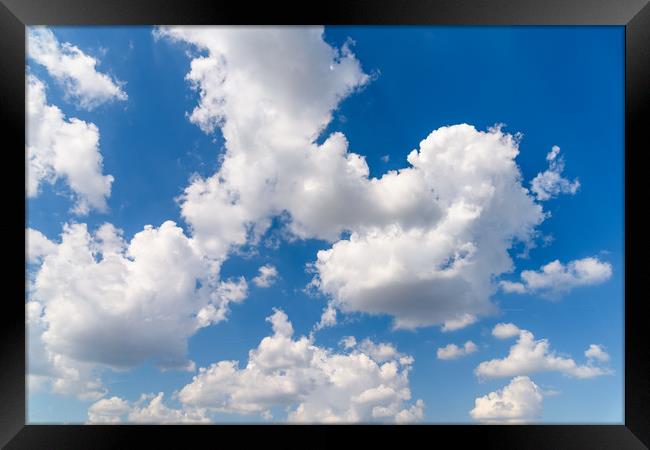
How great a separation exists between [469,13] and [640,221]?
5.95 ft

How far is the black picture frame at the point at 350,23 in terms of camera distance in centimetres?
321

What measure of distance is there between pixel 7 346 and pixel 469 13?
3832 millimetres

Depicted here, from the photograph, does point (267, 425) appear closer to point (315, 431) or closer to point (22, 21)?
point (315, 431)

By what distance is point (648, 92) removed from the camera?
Result: 3.34 meters

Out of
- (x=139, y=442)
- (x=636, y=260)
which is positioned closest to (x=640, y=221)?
(x=636, y=260)

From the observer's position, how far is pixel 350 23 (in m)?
3.60

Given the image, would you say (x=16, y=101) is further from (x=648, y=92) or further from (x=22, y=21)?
(x=648, y=92)

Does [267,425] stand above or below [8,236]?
below

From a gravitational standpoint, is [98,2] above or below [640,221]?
above

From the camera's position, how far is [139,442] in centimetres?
320

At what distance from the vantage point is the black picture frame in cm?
321

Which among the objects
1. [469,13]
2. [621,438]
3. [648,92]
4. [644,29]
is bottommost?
[621,438]

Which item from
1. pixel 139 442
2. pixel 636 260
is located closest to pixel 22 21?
pixel 139 442

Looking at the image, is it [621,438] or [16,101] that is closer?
[621,438]
